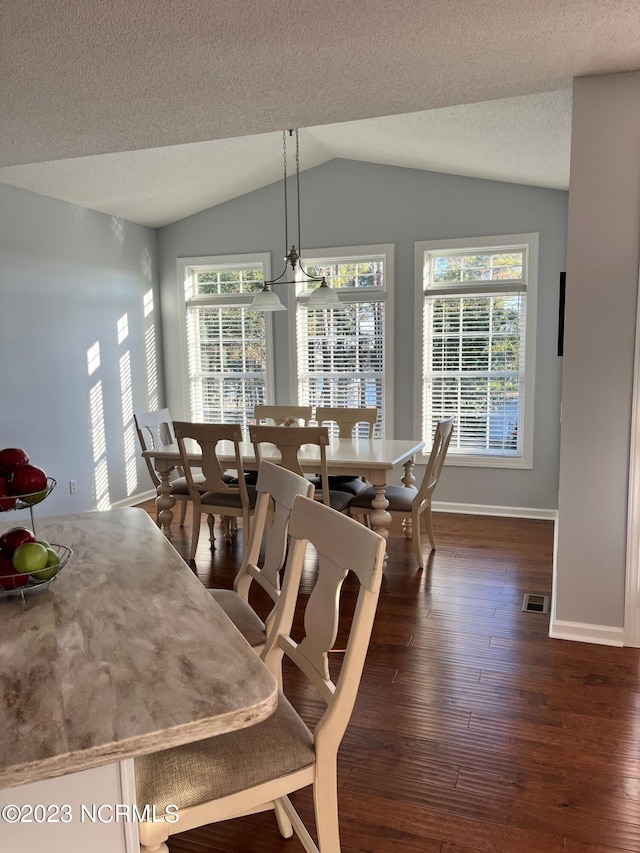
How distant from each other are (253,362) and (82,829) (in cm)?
526

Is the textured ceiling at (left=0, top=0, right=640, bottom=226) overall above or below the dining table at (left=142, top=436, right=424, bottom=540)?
above

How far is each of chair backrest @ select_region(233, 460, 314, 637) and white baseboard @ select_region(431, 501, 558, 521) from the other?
3.51m

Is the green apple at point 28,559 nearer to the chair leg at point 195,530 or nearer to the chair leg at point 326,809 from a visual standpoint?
the chair leg at point 326,809

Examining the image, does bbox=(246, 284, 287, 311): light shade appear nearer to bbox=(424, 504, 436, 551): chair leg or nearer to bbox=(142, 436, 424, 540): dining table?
bbox=(142, 436, 424, 540): dining table

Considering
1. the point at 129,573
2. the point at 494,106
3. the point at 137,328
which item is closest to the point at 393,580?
the point at 129,573

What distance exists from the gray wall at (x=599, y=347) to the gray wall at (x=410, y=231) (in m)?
2.23

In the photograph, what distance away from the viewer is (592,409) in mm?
2877

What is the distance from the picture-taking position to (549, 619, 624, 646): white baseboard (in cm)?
293

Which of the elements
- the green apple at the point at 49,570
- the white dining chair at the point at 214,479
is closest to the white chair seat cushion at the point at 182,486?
the white dining chair at the point at 214,479

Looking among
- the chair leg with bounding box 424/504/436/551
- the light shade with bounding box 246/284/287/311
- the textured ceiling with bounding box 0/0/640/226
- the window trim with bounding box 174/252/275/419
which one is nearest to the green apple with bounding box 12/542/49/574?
the textured ceiling with bounding box 0/0/640/226

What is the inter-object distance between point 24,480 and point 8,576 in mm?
226

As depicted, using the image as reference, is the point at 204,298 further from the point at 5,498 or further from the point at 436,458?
the point at 5,498

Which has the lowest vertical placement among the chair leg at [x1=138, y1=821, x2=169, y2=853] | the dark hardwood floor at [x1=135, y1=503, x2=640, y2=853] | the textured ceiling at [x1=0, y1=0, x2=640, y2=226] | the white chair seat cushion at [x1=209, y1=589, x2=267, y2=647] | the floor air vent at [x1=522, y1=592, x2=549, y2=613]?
the dark hardwood floor at [x1=135, y1=503, x2=640, y2=853]

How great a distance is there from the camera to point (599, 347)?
9.33 ft
